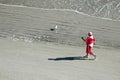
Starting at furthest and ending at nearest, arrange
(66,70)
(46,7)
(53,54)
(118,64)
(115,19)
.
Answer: (46,7) → (115,19) → (53,54) → (118,64) → (66,70)

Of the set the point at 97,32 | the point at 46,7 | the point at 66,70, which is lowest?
the point at 66,70

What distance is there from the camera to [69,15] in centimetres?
1911

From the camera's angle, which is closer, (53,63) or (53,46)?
(53,63)

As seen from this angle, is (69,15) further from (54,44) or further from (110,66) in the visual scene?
(110,66)

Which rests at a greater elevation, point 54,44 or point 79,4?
point 79,4

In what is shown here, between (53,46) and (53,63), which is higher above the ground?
(53,46)

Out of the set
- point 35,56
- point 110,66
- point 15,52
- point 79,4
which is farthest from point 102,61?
point 79,4

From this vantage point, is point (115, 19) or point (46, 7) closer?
point (115, 19)

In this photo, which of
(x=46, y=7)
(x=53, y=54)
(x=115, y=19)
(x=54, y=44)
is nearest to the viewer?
(x=53, y=54)

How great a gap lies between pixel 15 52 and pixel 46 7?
17.9 feet

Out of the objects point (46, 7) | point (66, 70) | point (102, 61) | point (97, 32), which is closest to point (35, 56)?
point (66, 70)

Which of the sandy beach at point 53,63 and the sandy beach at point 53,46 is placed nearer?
the sandy beach at point 53,63

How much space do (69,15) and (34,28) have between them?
7.53 feet

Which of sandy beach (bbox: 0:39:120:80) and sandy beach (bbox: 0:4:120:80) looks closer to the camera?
sandy beach (bbox: 0:39:120:80)
